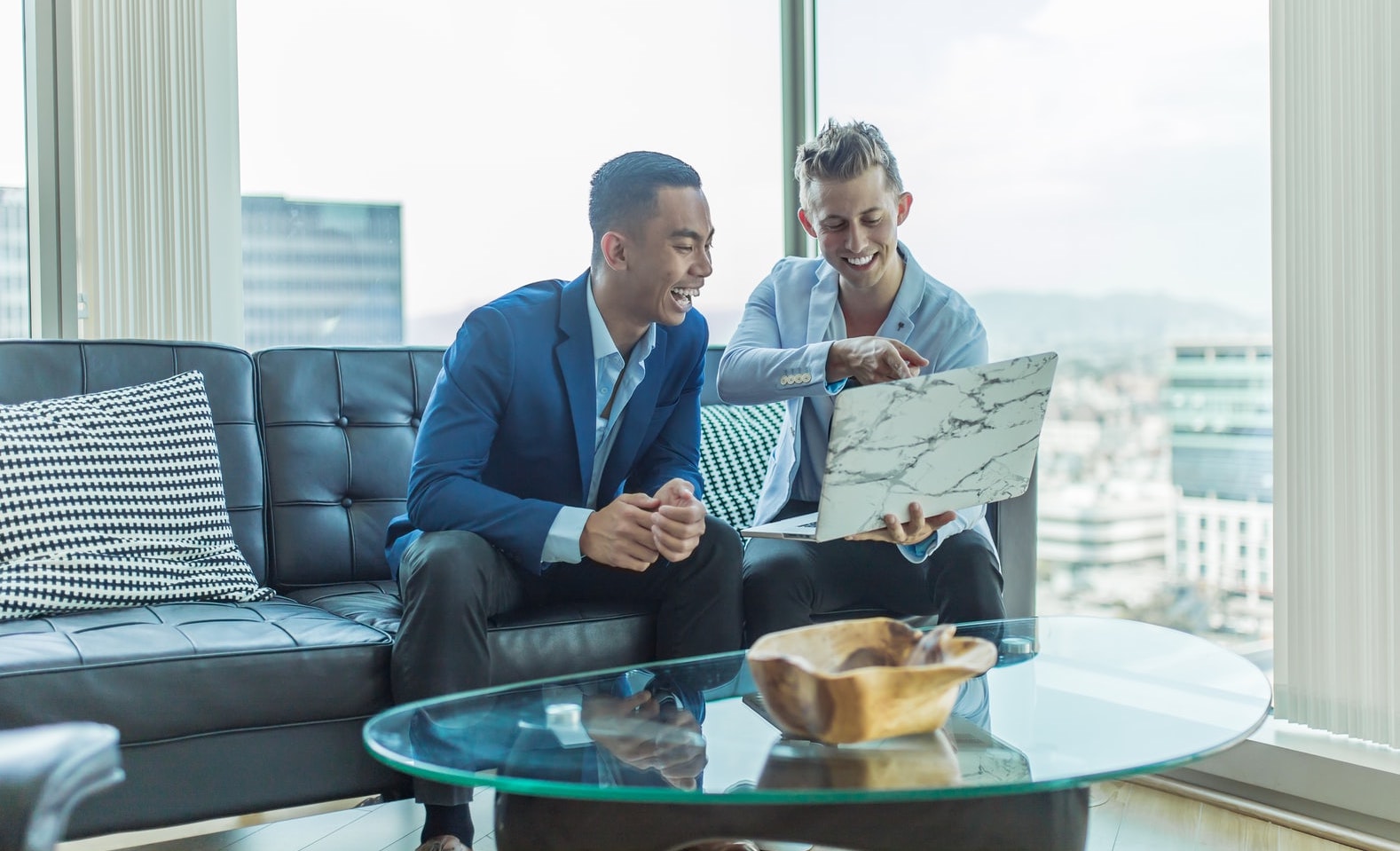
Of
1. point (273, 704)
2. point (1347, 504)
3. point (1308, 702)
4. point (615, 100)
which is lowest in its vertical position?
point (1308, 702)

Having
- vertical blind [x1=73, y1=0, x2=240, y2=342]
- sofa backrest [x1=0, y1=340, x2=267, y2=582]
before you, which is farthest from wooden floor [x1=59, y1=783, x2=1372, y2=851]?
vertical blind [x1=73, y1=0, x2=240, y2=342]

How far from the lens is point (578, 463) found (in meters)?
1.97

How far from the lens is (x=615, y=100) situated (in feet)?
10.7

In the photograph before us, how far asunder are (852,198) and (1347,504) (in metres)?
0.99

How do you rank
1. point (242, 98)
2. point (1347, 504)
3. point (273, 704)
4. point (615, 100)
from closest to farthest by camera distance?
point (273, 704) → point (1347, 504) → point (242, 98) → point (615, 100)

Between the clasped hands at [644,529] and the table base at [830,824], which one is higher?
the clasped hands at [644,529]

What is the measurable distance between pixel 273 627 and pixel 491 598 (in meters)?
0.32

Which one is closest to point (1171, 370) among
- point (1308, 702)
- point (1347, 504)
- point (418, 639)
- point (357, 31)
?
point (1347, 504)

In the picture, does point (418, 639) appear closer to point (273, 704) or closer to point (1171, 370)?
point (273, 704)

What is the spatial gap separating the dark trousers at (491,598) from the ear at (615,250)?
1.58 ft

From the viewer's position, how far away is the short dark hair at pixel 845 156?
2.05 meters

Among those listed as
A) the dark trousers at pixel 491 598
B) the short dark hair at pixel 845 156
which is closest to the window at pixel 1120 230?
the short dark hair at pixel 845 156

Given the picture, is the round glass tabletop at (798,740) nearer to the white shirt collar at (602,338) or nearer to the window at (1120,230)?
the white shirt collar at (602,338)

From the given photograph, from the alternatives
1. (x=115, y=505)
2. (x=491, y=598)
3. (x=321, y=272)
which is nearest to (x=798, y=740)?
(x=491, y=598)
